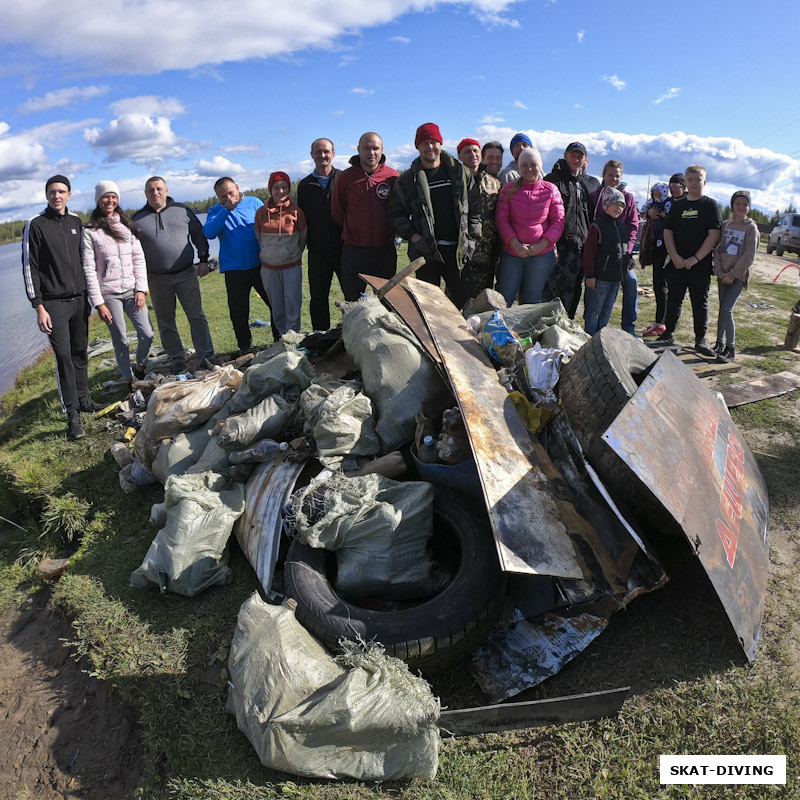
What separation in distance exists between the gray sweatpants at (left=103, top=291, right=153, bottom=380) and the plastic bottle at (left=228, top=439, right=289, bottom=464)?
2.75m

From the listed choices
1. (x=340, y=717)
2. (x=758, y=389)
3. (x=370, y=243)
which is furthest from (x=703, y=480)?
(x=370, y=243)

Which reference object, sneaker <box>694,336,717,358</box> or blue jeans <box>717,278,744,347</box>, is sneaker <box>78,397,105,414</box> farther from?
blue jeans <box>717,278,744,347</box>

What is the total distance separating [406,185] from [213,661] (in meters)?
4.16

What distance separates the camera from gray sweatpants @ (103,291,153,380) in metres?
5.34

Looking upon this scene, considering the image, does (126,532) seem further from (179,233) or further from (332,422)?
(179,233)

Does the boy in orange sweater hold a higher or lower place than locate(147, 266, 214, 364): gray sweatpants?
higher

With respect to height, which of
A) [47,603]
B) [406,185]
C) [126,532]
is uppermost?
[406,185]

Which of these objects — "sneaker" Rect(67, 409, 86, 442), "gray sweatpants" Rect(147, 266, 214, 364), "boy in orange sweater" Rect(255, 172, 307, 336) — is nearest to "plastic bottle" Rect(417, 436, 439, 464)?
"boy in orange sweater" Rect(255, 172, 307, 336)

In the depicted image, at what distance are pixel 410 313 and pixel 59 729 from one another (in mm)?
3293

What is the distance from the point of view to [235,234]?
5629mm

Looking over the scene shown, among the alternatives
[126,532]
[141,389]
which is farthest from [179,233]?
[126,532]

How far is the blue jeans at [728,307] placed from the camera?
5797 mm

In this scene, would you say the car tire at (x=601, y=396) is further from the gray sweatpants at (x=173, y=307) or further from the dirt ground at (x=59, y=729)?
the gray sweatpants at (x=173, y=307)

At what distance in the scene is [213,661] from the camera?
9.07ft
